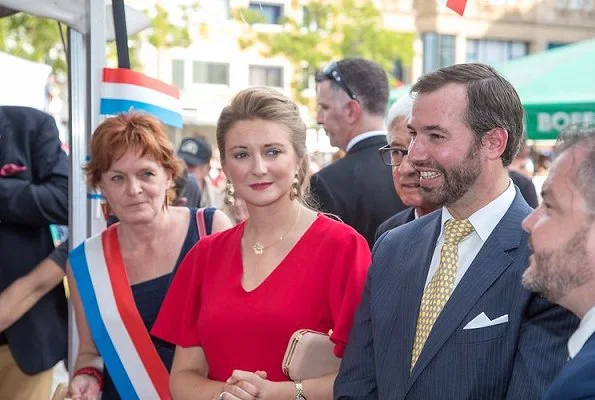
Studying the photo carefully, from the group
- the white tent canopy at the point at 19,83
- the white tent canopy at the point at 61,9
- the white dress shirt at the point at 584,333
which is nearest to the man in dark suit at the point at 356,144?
the white tent canopy at the point at 61,9

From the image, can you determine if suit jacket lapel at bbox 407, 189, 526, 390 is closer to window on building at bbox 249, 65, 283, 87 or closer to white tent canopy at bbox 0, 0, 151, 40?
white tent canopy at bbox 0, 0, 151, 40

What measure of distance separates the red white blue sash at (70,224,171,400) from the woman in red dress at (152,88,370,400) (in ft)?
1.14

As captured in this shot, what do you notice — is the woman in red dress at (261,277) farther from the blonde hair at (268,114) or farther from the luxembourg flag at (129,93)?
the luxembourg flag at (129,93)

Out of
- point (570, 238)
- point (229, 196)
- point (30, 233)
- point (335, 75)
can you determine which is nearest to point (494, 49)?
point (335, 75)

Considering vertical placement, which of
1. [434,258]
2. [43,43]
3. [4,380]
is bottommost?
[4,380]

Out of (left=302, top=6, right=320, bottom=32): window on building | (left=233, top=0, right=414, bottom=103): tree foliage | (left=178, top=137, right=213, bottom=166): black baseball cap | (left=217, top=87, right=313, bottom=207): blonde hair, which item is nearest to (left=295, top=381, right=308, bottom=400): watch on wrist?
(left=217, top=87, right=313, bottom=207): blonde hair

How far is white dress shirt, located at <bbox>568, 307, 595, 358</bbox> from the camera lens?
78.7 inches

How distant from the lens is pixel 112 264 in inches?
150

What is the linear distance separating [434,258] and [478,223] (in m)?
0.17

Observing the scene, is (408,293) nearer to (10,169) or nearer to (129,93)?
(129,93)

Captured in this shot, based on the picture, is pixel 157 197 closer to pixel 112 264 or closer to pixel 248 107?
pixel 112 264

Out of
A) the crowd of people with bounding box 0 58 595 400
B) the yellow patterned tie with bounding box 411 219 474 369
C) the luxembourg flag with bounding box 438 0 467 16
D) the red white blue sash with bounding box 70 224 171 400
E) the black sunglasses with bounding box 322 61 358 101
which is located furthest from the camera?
the black sunglasses with bounding box 322 61 358 101

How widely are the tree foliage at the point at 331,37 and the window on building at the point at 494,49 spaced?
1423cm

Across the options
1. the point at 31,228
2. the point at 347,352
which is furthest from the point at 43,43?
the point at 347,352
